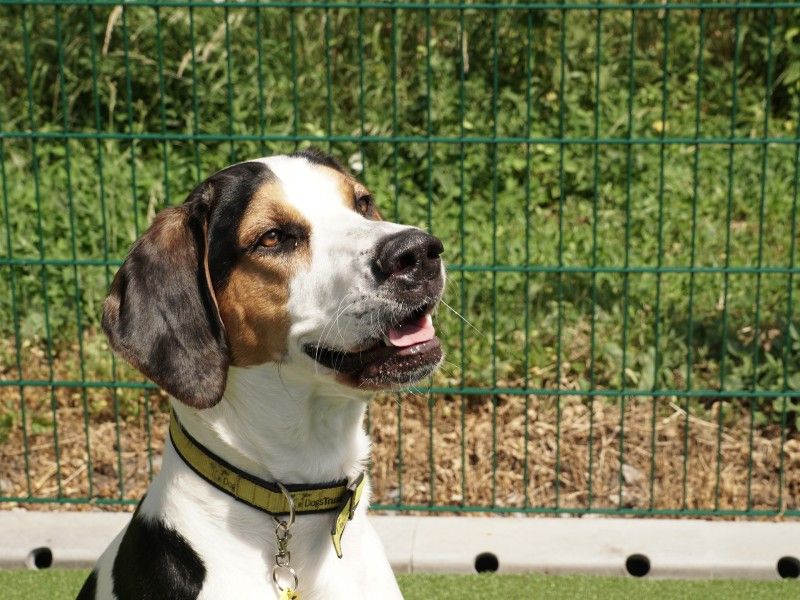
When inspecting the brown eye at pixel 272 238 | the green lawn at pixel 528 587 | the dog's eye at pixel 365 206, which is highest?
the dog's eye at pixel 365 206

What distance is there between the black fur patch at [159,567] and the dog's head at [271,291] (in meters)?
→ 0.33

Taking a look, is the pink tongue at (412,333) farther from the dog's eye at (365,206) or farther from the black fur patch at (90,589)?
the black fur patch at (90,589)

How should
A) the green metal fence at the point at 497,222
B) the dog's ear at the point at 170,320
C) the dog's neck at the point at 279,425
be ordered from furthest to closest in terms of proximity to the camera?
the green metal fence at the point at 497,222, the dog's neck at the point at 279,425, the dog's ear at the point at 170,320

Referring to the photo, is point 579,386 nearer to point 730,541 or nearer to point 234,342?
point 730,541

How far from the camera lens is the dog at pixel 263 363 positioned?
2.97 metres

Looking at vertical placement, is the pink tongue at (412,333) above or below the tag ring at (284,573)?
above

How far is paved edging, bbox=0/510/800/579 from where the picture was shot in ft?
15.6

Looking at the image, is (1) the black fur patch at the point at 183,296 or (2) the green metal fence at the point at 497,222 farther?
(2) the green metal fence at the point at 497,222

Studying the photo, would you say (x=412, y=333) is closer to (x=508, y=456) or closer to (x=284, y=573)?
(x=284, y=573)

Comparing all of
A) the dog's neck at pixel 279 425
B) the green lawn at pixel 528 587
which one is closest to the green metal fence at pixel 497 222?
the green lawn at pixel 528 587

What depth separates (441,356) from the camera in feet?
10.1

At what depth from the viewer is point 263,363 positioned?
122 inches

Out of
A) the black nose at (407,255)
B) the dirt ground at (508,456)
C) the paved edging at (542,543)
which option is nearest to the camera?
the black nose at (407,255)


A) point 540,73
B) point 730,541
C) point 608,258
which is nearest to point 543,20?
point 540,73
